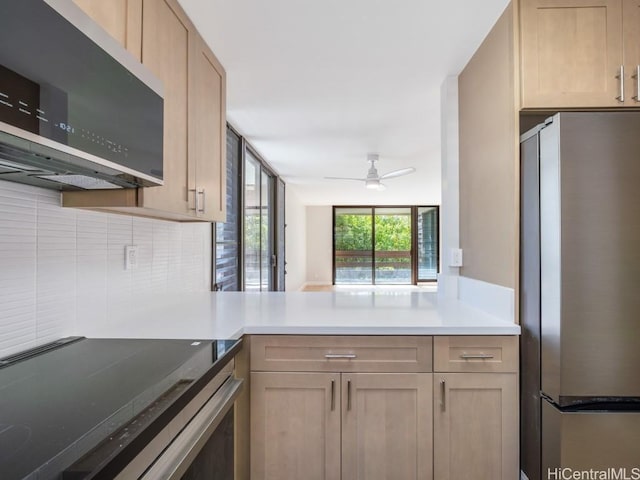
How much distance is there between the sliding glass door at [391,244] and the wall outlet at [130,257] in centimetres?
788

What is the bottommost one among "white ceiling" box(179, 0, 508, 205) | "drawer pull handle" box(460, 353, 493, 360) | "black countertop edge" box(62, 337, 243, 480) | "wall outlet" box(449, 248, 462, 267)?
"drawer pull handle" box(460, 353, 493, 360)

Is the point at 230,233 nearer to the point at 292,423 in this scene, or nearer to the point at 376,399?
the point at 292,423

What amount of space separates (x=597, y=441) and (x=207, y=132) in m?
2.14

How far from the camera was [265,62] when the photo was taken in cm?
197

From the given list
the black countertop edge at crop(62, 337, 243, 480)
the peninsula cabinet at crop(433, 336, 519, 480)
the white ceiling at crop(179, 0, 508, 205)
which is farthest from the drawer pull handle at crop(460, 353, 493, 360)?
the white ceiling at crop(179, 0, 508, 205)

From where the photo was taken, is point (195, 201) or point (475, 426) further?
point (195, 201)

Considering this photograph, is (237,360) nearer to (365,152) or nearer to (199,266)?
(199,266)

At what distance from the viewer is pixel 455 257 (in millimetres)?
2098

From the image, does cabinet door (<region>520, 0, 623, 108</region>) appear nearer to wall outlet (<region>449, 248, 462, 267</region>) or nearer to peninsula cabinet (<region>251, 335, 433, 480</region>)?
wall outlet (<region>449, 248, 462, 267</region>)

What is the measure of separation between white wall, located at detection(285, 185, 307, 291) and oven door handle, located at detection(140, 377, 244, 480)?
537cm

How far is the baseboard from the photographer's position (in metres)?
1.50

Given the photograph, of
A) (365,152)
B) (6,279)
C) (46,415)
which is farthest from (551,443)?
(365,152)

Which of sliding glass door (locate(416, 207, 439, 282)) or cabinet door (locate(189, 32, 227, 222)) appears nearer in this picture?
cabinet door (locate(189, 32, 227, 222))

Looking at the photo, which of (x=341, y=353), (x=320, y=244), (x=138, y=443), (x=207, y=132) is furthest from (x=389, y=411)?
(x=320, y=244)
